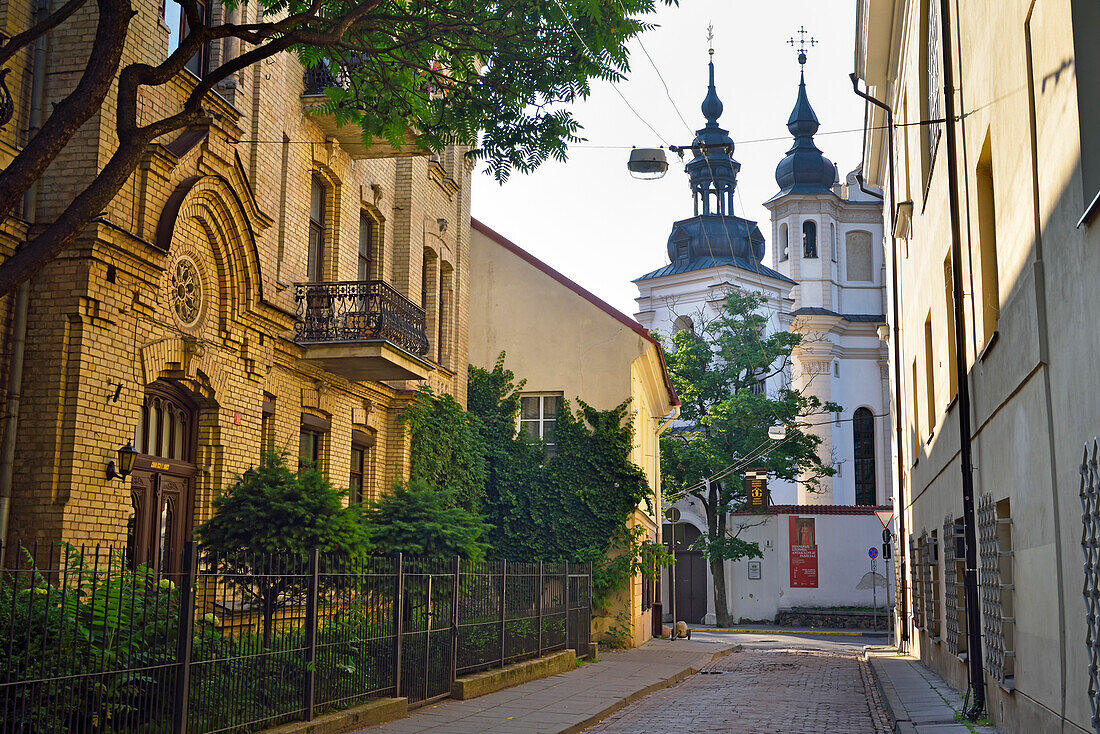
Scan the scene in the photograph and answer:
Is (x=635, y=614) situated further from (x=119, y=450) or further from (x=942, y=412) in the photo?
(x=119, y=450)

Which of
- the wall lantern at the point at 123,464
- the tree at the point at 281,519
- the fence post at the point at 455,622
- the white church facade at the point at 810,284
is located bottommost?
the fence post at the point at 455,622

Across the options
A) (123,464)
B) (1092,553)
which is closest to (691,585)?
(123,464)

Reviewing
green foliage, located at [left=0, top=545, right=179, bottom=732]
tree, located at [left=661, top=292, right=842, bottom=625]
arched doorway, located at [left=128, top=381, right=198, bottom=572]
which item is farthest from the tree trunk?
green foliage, located at [left=0, top=545, right=179, bottom=732]

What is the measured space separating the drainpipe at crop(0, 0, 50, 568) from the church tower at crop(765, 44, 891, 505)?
47246 mm

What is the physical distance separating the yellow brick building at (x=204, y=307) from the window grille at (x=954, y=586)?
27.0ft

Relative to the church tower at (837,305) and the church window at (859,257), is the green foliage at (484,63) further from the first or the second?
the church window at (859,257)

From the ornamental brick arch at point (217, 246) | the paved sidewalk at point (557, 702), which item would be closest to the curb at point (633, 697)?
the paved sidewalk at point (557, 702)

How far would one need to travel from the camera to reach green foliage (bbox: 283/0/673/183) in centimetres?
1046

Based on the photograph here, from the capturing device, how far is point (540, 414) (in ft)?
85.8

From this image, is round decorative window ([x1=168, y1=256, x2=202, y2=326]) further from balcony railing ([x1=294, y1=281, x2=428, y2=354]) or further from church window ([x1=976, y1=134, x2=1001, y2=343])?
church window ([x1=976, y1=134, x2=1001, y2=343])

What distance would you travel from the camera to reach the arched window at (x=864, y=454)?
58594 mm

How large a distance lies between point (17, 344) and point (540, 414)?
15.4 meters

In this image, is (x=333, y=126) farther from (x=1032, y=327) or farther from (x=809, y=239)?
(x=809, y=239)

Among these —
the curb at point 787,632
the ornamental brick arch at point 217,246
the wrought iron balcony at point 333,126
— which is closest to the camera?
the ornamental brick arch at point 217,246
